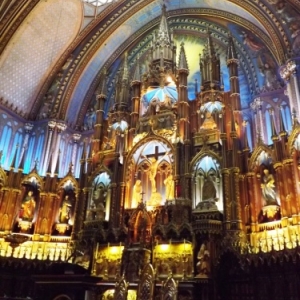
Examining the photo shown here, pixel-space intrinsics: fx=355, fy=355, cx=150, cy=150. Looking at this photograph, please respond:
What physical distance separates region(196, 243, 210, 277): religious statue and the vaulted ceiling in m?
10.0

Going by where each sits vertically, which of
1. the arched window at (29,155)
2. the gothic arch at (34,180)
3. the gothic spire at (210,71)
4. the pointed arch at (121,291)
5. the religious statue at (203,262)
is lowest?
the pointed arch at (121,291)

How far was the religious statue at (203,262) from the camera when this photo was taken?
47.4 ft

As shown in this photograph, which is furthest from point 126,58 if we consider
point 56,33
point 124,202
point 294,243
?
point 294,243

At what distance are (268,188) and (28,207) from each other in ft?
43.0

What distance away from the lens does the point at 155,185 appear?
759 inches

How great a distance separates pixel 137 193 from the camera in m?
19.1

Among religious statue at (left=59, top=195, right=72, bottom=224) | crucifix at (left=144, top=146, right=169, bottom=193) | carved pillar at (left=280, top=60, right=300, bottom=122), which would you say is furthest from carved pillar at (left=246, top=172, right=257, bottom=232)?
religious statue at (left=59, top=195, right=72, bottom=224)

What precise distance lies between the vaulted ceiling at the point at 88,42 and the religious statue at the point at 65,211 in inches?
248

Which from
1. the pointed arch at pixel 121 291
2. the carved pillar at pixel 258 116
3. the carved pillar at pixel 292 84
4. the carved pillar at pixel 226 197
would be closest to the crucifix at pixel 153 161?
the carved pillar at pixel 226 197

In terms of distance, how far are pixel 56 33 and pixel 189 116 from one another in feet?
38.9

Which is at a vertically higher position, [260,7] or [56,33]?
[56,33]

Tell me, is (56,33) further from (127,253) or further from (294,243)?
(294,243)

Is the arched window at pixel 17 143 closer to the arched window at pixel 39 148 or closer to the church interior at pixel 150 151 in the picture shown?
the church interior at pixel 150 151

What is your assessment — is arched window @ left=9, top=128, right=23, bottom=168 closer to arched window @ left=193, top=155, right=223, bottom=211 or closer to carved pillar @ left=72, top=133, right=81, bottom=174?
carved pillar @ left=72, top=133, right=81, bottom=174
